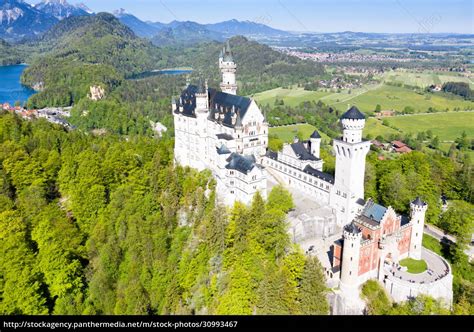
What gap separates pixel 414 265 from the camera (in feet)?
142

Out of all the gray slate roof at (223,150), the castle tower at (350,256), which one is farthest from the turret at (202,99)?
the castle tower at (350,256)

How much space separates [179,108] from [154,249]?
28.5 metres

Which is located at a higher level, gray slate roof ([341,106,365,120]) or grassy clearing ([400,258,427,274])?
gray slate roof ([341,106,365,120])

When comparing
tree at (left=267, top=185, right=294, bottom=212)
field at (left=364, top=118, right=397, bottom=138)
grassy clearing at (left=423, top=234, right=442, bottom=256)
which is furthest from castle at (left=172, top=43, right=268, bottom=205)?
field at (left=364, top=118, right=397, bottom=138)

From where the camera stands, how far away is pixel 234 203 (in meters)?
51.5

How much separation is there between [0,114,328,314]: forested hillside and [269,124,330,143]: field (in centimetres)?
5144

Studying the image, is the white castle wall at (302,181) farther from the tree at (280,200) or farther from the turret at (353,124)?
the turret at (353,124)

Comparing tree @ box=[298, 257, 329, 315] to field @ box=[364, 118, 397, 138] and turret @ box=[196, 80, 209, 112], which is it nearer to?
turret @ box=[196, 80, 209, 112]

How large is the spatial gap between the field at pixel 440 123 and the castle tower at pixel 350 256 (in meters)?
87.6

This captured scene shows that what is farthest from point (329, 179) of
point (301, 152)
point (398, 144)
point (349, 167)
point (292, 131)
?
point (292, 131)

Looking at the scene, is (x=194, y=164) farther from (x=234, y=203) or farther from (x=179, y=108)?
(x=234, y=203)

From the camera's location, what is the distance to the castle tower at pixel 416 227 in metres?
44.7

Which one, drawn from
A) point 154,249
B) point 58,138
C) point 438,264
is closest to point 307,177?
point 438,264

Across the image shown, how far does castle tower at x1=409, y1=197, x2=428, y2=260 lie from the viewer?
44.7 meters
